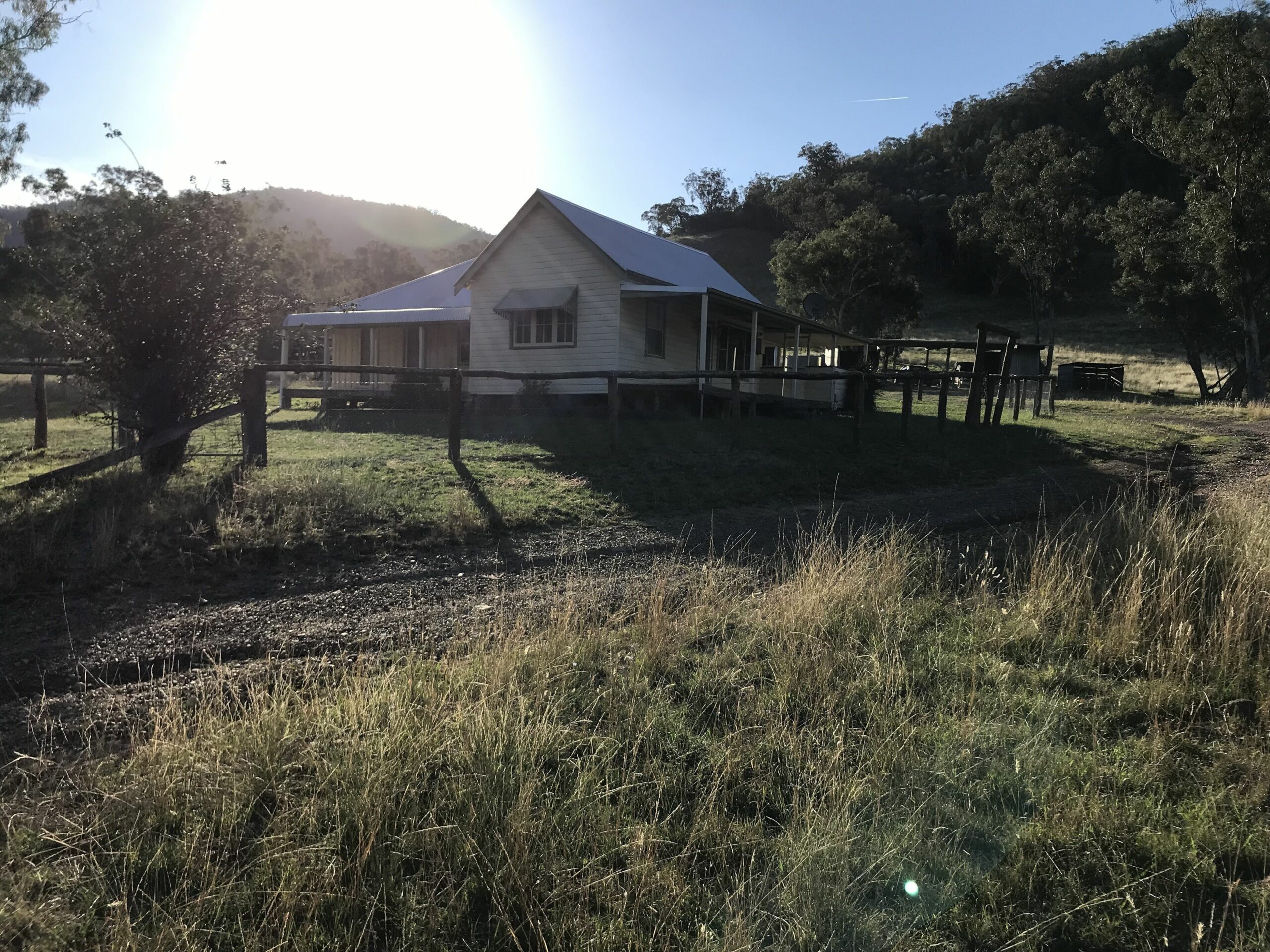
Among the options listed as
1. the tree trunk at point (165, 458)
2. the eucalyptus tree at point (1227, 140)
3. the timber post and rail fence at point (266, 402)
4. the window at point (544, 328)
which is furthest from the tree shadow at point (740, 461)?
the eucalyptus tree at point (1227, 140)

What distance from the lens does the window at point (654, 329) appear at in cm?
2083

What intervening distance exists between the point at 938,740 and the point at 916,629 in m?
1.53

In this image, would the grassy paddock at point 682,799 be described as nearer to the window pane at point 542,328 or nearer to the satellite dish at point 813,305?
the window pane at point 542,328

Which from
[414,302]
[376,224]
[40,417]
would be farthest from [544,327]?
[376,224]

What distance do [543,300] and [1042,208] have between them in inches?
1134

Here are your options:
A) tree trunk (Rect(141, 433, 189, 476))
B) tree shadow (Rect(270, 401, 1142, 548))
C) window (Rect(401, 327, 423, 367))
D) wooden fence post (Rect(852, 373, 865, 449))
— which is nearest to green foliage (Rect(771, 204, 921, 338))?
window (Rect(401, 327, 423, 367))

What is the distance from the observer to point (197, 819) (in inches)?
117

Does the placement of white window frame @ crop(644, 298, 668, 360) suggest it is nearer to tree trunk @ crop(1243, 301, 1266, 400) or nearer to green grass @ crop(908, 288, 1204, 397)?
tree trunk @ crop(1243, 301, 1266, 400)

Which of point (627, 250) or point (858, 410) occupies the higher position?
point (627, 250)

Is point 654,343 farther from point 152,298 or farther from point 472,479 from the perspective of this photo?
point 152,298

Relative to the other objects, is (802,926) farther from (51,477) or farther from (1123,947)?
(51,477)

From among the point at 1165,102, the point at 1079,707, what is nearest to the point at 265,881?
the point at 1079,707

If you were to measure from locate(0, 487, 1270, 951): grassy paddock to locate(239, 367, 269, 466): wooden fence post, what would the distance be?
536cm

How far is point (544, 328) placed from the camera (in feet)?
68.3
